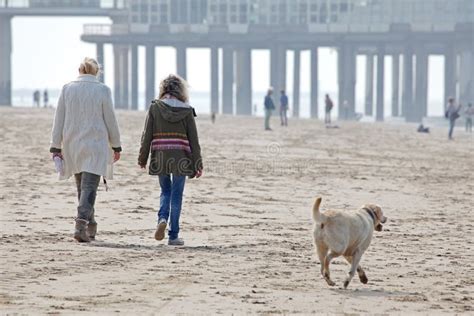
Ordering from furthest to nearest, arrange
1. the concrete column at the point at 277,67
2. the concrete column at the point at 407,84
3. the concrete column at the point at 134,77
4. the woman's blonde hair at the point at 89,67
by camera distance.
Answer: the concrete column at the point at 134,77
the concrete column at the point at 277,67
the concrete column at the point at 407,84
the woman's blonde hair at the point at 89,67

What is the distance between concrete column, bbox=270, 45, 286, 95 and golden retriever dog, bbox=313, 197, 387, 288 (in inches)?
3267

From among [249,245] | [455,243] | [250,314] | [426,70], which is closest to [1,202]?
[249,245]

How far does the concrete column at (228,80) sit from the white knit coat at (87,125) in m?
84.7

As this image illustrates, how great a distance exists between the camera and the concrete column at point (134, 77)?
95.8 m

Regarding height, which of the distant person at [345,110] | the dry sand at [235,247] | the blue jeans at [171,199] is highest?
the blue jeans at [171,199]

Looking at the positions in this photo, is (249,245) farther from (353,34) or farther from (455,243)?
(353,34)

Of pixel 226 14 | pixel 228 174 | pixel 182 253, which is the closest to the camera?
pixel 182 253

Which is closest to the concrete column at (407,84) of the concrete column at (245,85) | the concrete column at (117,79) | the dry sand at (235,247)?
the concrete column at (245,85)

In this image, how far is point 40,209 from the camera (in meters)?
12.4

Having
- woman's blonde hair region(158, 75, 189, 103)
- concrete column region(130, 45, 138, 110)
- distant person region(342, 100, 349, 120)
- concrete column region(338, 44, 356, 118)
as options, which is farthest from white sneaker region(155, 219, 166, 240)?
concrete column region(130, 45, 138, 110)

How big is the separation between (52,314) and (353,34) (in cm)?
8621

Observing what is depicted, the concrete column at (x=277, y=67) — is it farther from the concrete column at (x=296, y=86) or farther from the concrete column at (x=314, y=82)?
the concrete column at (x=314, y=82)

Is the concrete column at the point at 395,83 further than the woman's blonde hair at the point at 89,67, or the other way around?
the concrete column at the point at 395,83

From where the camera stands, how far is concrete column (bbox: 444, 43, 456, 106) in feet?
285
